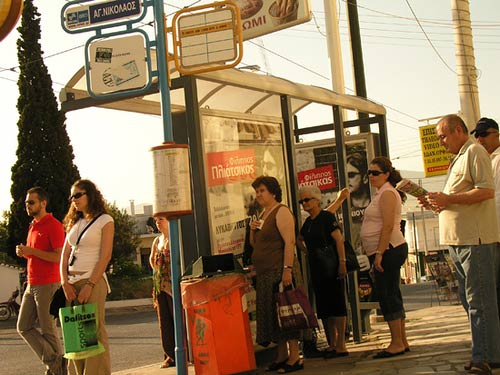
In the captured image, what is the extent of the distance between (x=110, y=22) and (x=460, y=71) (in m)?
8.41

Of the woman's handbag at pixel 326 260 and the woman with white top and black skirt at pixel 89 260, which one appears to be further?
the woman's handbag at pixel 326 260

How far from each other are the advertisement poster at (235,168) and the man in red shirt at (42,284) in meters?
1.70

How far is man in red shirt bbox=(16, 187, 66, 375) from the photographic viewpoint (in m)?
9.12

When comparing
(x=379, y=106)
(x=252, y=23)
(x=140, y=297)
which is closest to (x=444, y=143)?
(x=379, y=106)

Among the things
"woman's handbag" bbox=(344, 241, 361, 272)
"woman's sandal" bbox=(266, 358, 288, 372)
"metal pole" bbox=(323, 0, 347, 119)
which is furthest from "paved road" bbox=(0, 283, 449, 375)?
"metal pole" bbox=(323, 0, 347, 119)

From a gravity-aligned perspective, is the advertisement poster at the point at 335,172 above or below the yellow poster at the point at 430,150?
below

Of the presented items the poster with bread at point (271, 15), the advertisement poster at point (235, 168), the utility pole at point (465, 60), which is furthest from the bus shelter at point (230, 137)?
the poster with bread at point (271, 15)

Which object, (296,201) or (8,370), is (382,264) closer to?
(296,201)

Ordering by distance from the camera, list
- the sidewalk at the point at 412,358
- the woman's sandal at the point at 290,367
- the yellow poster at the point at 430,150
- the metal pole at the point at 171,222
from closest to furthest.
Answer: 1. the metal pole at the point at 171,222
2. the sidewalk at the point at 412,358
3. the woman's sandal at the point at 290,367
4. the yellow poster at the point at 430,150

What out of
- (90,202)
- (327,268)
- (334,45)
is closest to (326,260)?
(327,268)

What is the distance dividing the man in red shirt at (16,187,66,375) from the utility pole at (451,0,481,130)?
314 inches

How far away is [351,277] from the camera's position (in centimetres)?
1065

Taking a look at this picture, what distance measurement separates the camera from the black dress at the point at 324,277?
929 centimetres

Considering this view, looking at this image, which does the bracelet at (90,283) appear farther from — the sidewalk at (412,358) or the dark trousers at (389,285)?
the dark trousers at (389,285)
